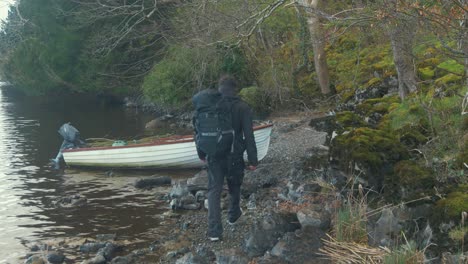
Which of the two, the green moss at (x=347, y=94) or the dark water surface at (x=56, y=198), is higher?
the green moss at (x=347, y=94)

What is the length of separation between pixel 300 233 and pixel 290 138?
941 cm

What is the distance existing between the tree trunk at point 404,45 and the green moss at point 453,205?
1734 mm

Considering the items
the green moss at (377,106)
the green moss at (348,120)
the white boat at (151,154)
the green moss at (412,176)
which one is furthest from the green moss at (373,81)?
the green moss at (412,176)

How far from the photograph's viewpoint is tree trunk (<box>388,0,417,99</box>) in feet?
22.3

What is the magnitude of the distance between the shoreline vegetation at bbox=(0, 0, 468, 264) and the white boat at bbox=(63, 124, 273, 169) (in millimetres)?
875

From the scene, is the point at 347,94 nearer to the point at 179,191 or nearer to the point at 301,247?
the point at 179,191

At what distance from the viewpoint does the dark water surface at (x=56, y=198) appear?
10.1 m

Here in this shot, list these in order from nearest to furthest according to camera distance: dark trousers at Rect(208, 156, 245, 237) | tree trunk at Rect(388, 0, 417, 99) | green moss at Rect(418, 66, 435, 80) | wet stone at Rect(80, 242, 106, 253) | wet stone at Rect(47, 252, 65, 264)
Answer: tree trunk at Rect(388, 0, 417, 99)
dark trousers at Rect(208, 156, 245, 237)
wet stone at Rect(47, 252, 65, 264)
wet stone at Rect(80, 242, 106, 253)
green moss at Rect(418, 66, 435, 80)

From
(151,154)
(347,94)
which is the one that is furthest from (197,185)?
(347,94)

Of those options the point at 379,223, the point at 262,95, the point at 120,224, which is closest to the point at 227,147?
the point at 379,223

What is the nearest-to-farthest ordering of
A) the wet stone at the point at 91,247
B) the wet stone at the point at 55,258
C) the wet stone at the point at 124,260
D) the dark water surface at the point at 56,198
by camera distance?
1. the wet stone at the point at 124,260
2. the wet stone at the point at 55,258
3. the wet stone at the point at 91,247
4. the dark water surface at the point at 56,198

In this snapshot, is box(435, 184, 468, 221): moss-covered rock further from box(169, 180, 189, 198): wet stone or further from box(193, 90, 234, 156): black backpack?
box(169, 180, 189, 198): wet stone

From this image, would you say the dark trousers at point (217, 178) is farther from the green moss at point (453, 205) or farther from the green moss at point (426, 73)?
the green moss at point (426, 73)

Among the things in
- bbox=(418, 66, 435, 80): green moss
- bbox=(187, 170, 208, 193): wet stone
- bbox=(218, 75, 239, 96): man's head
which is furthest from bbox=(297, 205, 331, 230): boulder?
bbox=(418, 66, 435, 80): green moss
